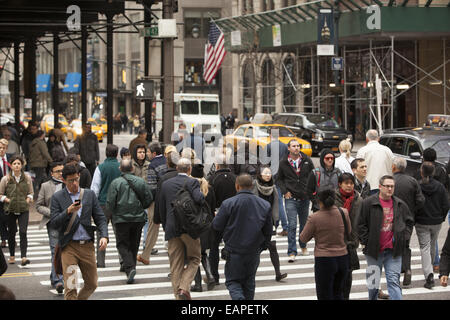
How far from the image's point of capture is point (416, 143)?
20.4 m

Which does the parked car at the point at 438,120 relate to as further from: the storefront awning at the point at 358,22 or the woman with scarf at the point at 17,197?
the woman with scarf at the point at 17,197

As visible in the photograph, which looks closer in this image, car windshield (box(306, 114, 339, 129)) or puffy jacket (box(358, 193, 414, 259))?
puffy jacket (box(358, 193, 414, 259))

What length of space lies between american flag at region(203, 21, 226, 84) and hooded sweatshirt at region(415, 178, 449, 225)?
35177 millimetres

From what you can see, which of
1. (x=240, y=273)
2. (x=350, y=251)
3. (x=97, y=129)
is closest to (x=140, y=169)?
(x=240, y=273)

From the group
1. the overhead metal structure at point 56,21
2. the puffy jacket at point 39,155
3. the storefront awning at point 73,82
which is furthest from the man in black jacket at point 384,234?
the storefront awning at point 73,82

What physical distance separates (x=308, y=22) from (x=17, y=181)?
33.8 meters

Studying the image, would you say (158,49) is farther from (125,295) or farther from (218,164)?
(125,295)

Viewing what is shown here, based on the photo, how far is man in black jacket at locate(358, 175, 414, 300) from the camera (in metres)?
9.95

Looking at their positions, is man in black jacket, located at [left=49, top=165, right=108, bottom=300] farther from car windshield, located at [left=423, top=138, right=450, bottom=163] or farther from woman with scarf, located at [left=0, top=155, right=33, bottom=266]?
car windshield, located at [left=423, top=138, right=450, bottom=163]

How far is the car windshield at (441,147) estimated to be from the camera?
2003cm

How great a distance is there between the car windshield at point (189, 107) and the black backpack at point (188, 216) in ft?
136

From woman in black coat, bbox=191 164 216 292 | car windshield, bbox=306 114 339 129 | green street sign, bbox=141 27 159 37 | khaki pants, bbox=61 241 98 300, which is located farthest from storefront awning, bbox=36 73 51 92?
khaki pants, bbox=61 241 98 300
